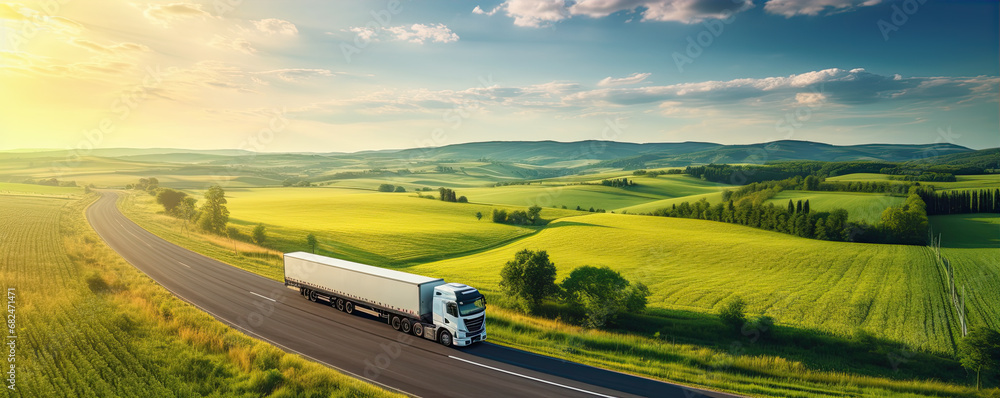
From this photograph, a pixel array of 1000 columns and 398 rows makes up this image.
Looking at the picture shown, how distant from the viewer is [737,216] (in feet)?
267

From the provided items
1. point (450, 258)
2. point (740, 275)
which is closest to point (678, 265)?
point (740, 275)

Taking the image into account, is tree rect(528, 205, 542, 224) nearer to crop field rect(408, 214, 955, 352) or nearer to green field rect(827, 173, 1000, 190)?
crop field rect(408, 214, 955, 352)

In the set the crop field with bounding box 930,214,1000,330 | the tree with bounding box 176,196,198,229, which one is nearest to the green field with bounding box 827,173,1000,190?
the crop field with bounding box 930,214,1000,330

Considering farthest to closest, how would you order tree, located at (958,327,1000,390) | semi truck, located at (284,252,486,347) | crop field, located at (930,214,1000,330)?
1. crop field, located at (930,214,1000,330)
2. tree, located at (958,327,1000,390)
3. semi truck, located at (284,252,486,347)

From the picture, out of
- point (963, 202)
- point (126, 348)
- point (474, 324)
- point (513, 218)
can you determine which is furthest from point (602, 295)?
point (963, 202)

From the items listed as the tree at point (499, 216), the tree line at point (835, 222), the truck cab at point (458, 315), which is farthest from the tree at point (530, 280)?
the tree line at point (835, 222)

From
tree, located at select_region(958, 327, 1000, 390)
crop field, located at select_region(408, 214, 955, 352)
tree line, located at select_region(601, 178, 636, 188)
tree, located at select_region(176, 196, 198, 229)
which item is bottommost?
crop field, located at select_region(408, 214, 955, 352)

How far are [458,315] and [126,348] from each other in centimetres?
1562

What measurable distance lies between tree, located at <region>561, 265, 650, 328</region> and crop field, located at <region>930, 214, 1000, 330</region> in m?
29.4

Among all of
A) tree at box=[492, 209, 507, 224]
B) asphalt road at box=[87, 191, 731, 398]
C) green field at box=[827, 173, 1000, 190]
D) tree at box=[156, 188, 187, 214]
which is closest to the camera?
asphalt road at box=[87, 191, 731, 398]

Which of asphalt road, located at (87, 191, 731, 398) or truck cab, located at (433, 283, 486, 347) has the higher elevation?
truck cab, located at (433, 283, 486, 347)

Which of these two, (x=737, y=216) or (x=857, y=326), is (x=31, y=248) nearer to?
(x=857, y=326)

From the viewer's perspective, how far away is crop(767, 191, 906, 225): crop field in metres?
72.3

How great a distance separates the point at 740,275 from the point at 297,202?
104 m
